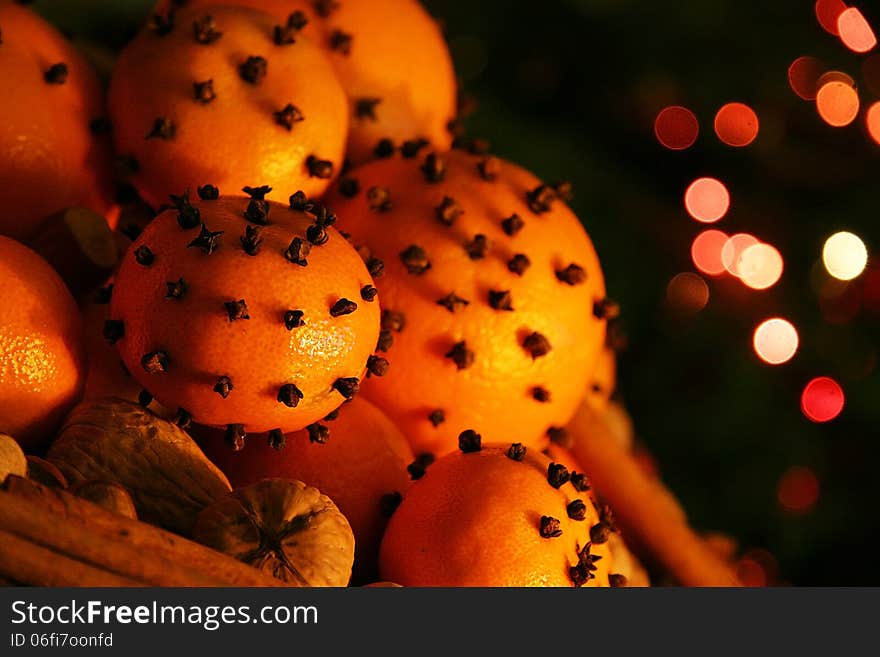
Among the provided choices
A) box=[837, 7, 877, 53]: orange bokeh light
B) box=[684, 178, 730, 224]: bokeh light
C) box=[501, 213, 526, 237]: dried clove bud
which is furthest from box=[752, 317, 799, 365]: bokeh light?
box=[501, 213, 526, 237]: dried clove bud

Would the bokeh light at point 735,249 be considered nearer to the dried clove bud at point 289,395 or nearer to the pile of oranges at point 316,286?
the pile of oranges at point 316,286

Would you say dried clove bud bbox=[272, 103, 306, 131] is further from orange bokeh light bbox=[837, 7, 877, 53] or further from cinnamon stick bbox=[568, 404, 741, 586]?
orange bokeh light bbox=[837, 7, 877, 53]

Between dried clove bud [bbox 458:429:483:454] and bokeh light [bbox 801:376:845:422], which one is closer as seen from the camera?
dried clove bud [bbox 458:429:483:454]

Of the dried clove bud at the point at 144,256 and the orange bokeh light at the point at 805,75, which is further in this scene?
the orange bokeh light at the point at 805,75

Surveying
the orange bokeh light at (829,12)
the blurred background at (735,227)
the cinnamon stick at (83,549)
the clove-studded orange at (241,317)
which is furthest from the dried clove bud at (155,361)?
the orange bokeh light at (829,12)

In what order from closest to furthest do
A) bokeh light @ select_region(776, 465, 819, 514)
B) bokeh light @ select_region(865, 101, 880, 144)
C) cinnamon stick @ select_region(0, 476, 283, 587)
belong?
cinnamon stick @ select_region(0, 476, 283, 587)
bokeh light @ select_region(865, 101, 880, 144)
bokeh light @ select_region(776, 465, 819, 514)

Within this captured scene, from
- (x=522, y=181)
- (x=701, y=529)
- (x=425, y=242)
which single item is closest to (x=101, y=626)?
(x=425, y=242)

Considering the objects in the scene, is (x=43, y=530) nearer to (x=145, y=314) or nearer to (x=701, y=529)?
(x=145, y=314)

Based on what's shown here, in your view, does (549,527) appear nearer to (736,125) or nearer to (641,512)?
(641,512)
